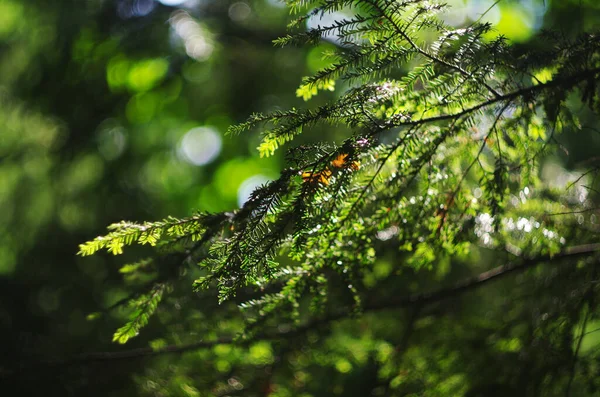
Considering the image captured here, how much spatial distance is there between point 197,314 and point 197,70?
3.24 m

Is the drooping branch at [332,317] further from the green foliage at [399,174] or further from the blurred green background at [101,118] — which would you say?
the blurred green background at [101,118]

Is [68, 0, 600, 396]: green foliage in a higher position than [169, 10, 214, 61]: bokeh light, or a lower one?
lower

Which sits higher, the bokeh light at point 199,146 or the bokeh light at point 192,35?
the bokeh light at point 199,146

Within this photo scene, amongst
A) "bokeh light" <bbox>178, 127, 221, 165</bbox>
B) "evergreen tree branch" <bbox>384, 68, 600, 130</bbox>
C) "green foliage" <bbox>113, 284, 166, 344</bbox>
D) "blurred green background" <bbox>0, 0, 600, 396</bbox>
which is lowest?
"green foliage" <bbox>113, 284, 166, 344</bbox>

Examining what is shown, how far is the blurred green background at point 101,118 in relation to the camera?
3379 mm

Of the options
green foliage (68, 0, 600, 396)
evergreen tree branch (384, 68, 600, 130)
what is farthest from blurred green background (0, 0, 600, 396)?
evergreen tree branch (384, 68, 600, 130)

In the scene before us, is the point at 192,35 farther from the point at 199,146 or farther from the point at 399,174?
the point at 399,174

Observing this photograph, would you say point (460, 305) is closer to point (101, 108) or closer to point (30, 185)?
point (101, 108)

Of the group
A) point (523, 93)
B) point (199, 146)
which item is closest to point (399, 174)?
point (523, 93)

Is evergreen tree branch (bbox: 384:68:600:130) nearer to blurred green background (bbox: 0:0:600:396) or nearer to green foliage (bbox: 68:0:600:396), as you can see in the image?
green foliage (bbox: 68:0:600:396)

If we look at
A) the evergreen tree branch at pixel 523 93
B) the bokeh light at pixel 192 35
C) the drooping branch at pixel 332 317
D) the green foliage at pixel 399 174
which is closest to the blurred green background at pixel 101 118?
the bokeh light at pixel 192 35

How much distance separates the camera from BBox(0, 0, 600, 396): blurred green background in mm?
3379

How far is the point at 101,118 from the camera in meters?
4.07

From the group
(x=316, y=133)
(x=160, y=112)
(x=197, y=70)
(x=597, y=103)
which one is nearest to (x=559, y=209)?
(x=597, y=103)
